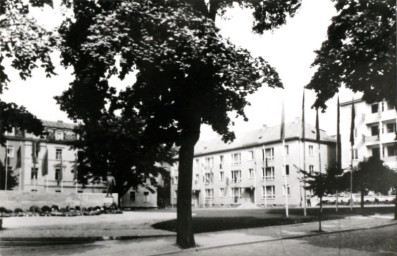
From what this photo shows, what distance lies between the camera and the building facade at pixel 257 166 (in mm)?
60594

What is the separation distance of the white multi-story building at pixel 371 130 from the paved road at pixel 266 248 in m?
38.2

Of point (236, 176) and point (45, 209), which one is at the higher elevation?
point (236, 176)

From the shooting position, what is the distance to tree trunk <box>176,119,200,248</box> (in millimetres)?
16172

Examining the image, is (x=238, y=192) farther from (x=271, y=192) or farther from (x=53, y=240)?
(x=53, y=240)

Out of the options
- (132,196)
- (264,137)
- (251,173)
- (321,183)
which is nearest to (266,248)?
(321,183)

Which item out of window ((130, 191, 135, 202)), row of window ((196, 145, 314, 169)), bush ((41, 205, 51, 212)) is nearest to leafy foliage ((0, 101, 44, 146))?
bush ((41, 205, 51, 212))

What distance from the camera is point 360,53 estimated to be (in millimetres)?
16469

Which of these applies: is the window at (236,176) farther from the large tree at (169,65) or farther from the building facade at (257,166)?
the large tree at (169,65)

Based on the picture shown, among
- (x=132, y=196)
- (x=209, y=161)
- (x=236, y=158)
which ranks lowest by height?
(x=132, y=196)

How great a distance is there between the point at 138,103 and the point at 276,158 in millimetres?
48224

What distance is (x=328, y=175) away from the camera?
21734mm

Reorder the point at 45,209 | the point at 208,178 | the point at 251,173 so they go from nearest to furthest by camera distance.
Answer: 1. the point at 45,209
2. the point at 251,173
3. the point at 208,178

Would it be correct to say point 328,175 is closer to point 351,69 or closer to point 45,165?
point 351,69

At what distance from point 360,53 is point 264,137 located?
2008 inches
